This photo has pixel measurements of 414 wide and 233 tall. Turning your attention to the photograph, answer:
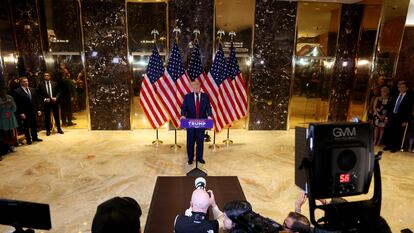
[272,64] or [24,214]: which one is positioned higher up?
[272,64]

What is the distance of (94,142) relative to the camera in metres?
6.66

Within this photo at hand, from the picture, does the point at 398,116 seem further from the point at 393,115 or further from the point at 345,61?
the point at 345,61

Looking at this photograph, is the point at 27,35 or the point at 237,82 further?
the point at 27,35

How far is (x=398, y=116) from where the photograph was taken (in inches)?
243

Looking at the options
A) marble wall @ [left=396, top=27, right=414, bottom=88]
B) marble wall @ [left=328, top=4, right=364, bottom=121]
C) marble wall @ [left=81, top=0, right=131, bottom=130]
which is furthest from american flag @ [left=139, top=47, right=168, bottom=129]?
marble wall @ [left=396, top=27, right=414, bottom=88]

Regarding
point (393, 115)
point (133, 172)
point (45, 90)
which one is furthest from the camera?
point (45, 90)

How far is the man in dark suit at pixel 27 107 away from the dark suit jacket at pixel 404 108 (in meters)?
8.06

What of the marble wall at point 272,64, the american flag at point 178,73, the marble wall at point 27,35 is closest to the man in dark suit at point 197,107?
the american flag at point 178,73

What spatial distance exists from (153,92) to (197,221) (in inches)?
166

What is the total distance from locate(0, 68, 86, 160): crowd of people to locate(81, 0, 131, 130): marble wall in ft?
1.39

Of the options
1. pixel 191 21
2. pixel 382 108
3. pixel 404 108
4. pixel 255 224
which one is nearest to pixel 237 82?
pixel 191 21

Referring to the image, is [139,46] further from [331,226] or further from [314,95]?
[331,226]

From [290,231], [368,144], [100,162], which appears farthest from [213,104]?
[368,144]

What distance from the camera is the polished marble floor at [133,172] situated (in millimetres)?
3895
